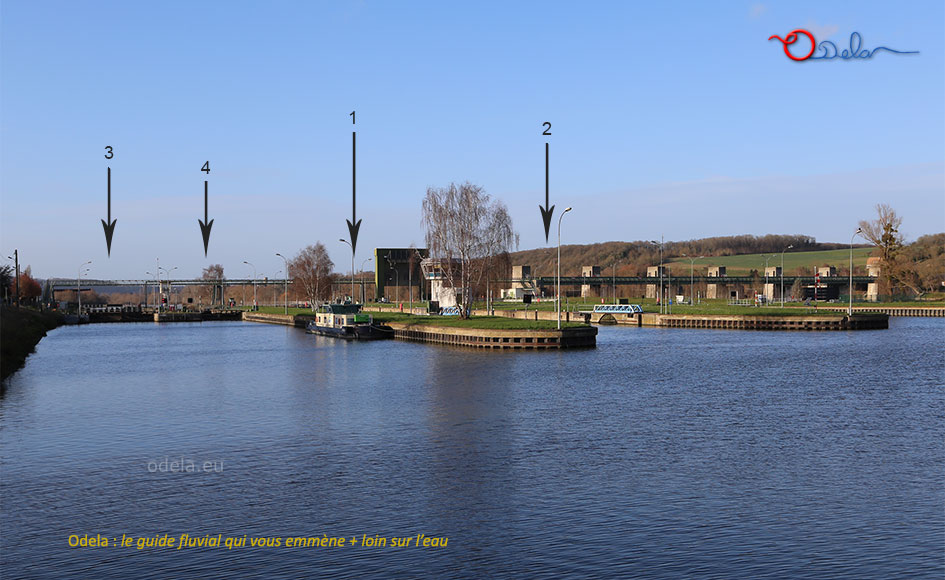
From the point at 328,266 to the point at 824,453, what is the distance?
15423 centimetres

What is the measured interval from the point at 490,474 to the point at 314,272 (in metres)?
152

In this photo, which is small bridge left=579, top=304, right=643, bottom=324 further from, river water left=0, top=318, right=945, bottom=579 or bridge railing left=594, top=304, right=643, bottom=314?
river water left=0, top=318, right=945, bottom=579

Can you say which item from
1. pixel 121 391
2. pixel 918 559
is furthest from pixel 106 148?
pixel 918 559

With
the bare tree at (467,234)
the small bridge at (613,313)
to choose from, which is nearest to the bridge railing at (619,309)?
the small bridge at (613,313)

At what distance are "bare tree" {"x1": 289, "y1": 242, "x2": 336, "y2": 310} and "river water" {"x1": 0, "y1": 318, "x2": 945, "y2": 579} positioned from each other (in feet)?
394

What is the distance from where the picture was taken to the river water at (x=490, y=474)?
18.1 m

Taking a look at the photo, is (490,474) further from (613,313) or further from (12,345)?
(613,313)

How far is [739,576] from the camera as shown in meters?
16.9

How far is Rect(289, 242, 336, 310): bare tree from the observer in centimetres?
17238

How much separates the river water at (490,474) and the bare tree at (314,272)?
120 meters

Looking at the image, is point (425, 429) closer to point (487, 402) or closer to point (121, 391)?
point (487, 402)

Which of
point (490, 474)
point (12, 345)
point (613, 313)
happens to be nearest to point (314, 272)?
point (613, 313)

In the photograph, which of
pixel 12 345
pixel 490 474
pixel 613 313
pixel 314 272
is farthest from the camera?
pixel 314 272

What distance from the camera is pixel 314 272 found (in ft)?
569
